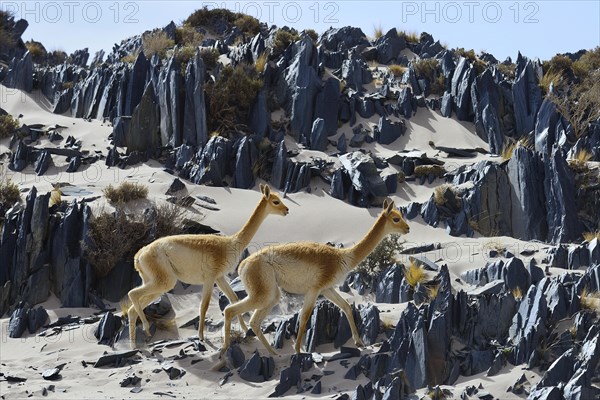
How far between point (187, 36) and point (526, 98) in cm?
1280

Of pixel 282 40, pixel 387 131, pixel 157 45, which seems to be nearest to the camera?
pixel 387 131

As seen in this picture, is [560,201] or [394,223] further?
[560,201]

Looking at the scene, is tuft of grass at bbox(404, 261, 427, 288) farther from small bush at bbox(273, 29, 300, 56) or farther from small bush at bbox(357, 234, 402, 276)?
small bush at bbox(273, 29, 300, 56)

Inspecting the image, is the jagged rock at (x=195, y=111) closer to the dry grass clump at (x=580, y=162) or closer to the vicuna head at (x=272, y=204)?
the dry grass clump at (x=580, y=162)

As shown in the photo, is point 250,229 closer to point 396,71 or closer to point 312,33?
point 396,71

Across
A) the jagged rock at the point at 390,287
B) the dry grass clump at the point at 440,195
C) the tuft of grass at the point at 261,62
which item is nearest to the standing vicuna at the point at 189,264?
the jagged rock at the point at 390,287

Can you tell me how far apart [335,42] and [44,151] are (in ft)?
41.6

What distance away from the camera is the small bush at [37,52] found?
37531 millimetres

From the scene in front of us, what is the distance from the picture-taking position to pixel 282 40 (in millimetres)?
28203

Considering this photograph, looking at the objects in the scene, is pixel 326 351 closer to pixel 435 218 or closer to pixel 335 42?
pixel 435 218

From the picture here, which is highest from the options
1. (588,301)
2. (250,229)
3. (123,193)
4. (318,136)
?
(318,136)

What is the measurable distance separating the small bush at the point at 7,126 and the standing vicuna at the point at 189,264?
12770 mm

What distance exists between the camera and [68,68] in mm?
29797

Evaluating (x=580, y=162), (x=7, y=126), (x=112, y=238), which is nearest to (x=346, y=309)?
(x=112, y=238)
